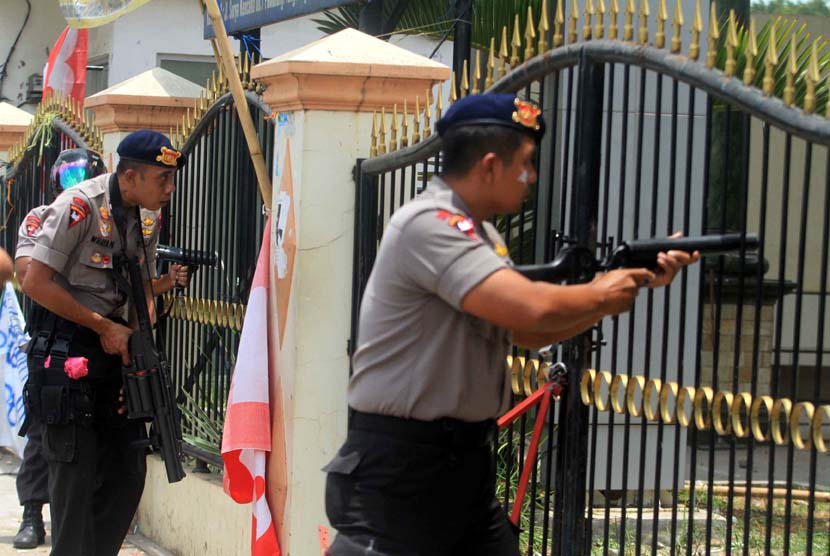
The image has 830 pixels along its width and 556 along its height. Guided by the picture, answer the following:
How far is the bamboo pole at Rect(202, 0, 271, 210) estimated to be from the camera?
5.78 metres

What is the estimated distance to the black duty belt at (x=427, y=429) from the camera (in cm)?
325

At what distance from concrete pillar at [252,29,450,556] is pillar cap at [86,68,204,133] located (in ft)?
6.88

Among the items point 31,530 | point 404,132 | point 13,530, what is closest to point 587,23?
point 404,132

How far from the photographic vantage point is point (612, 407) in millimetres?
3742

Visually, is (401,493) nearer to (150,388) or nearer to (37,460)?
(150,388)

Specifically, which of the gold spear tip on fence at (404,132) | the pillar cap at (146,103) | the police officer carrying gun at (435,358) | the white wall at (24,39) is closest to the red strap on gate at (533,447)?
the police officer carrying gun at (435,358)

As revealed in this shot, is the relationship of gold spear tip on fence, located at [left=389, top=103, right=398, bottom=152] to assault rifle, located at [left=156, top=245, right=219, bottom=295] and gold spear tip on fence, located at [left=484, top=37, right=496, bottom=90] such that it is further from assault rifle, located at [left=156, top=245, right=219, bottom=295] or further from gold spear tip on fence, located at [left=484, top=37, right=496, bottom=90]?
assault rifle, located at [left=156, top=245, right=219, bottom=295]

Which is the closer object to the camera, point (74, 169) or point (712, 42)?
point (712, 42)

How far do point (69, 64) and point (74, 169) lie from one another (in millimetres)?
4570

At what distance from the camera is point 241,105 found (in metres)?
5.91

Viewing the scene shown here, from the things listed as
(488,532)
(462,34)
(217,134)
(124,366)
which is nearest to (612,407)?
(488,532)

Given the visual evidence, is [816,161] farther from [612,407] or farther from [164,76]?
[612,407]

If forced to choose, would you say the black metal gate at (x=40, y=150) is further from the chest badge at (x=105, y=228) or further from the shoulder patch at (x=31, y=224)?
the chest badge at (x=105, y=228)

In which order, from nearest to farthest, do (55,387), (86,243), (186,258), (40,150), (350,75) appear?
1. (350,75)
2. (55,387)
3. (86,243)
4. (186,258)
5. (40,150)
